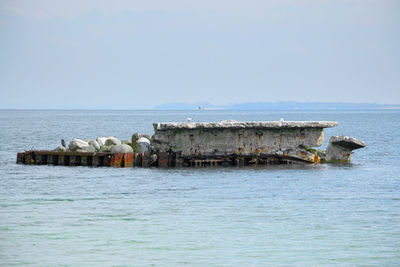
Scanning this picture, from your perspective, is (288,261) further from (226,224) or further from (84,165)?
(84,165)

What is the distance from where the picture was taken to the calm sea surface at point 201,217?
1253 centimetres

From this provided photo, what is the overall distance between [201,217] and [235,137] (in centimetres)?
1052

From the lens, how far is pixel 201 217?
1633 cm

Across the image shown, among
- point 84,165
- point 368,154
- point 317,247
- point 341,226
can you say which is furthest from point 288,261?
point 368,154

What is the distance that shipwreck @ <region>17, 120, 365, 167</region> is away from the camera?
2644 cm

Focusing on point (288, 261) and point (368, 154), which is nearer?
point (288, 261)

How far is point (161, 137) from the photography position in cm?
2659

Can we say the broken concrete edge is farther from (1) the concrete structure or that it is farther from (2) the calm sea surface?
(1) the concrete structure

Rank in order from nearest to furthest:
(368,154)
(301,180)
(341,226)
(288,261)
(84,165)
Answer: (288,261)
(341,226)
(301,180)
(84,165)
(368,154)

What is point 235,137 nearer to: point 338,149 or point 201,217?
point 338,149

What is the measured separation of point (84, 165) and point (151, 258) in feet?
55.7

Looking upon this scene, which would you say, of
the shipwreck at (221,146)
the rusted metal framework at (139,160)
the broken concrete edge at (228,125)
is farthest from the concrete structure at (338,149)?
the broken concrete edge at (228,125)

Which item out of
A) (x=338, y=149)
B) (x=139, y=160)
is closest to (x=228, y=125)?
(x=139, y=160)

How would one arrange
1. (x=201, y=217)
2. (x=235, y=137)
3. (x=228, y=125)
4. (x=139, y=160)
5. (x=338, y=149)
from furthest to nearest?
1. (x=338, y=149)
2. (x=139, y=160)
3. (x=235, y=137)
4. (x=228, y=125)
5. (x=201, y=217)
